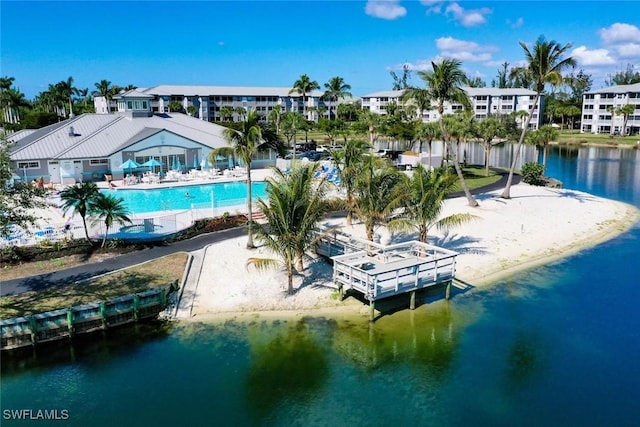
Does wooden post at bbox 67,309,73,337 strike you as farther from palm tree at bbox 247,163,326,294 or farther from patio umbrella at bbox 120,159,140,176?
patio umbrella at bbox 120,159,140,176

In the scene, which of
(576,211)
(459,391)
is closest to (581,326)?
(459,391)

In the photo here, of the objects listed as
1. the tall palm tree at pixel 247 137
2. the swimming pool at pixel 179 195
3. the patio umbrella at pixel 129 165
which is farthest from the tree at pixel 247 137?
the patio umbrella at pixel 129 165

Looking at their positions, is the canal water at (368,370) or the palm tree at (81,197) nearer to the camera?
the canal water at (368,370)

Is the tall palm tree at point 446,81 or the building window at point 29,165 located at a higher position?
the tall palm tree at point 446,81

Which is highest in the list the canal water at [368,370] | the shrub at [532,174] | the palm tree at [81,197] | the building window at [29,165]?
the building window at [29,165]

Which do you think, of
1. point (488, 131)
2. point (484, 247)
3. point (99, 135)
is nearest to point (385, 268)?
point (484, 247)

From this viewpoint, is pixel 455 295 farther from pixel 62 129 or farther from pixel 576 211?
pixel 62 129

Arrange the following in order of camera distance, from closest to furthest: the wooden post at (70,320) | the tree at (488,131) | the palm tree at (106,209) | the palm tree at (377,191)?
the wooden post at (70,320) < the palm tree at (377,191) < the palm tree at (106,209) < the tree at (488,131)

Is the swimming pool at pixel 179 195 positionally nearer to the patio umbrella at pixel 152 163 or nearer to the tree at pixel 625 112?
the patio umbrella at pixel 152 163

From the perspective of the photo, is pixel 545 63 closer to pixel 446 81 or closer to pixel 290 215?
pixel 446 81
